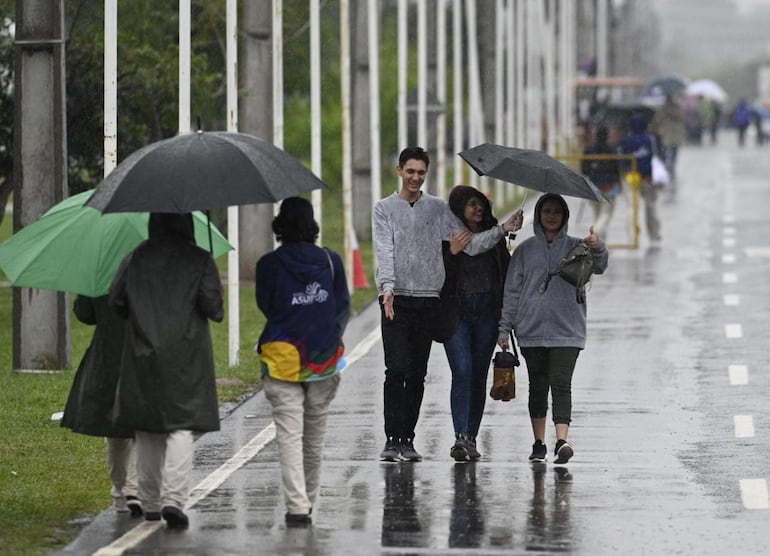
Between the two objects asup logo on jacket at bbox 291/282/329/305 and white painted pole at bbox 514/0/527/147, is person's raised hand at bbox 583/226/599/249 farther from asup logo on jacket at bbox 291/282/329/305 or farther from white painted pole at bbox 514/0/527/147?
white painted pole at bbox 514/0/527/147

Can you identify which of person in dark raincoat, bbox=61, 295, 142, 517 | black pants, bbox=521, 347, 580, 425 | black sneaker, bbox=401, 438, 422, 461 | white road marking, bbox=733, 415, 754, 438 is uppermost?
person in dark raincoat, bbox=61, 295, 142, 517

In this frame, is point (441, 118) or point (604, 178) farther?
point (441, 118)

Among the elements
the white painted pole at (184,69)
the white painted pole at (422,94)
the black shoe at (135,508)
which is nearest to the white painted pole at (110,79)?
the white painted pole at (184,69)

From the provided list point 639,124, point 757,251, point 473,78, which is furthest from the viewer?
point 473,78

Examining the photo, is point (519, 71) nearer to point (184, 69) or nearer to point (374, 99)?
point (374, 99)

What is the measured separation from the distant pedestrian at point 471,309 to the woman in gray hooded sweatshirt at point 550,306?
9cm

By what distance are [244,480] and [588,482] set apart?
74.1 inches

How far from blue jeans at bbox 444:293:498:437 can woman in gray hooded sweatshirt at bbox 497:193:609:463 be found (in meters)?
0.09

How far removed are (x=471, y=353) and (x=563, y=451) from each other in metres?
0.77

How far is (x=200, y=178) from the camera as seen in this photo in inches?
404

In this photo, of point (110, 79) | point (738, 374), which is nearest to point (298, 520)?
point (110, 79)

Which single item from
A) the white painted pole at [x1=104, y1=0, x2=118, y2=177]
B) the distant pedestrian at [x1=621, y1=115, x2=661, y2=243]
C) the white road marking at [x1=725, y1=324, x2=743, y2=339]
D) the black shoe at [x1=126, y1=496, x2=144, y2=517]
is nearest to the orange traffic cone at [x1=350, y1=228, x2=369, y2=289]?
the white road marking at [x1=725, y1=324, x2=743, y2=339]

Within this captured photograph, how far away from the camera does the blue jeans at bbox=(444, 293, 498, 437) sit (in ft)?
41.5

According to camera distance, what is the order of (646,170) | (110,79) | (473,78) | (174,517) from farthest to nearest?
1. (473,78)
2. (646,170)
3. (110,79)
4. (174,517)
